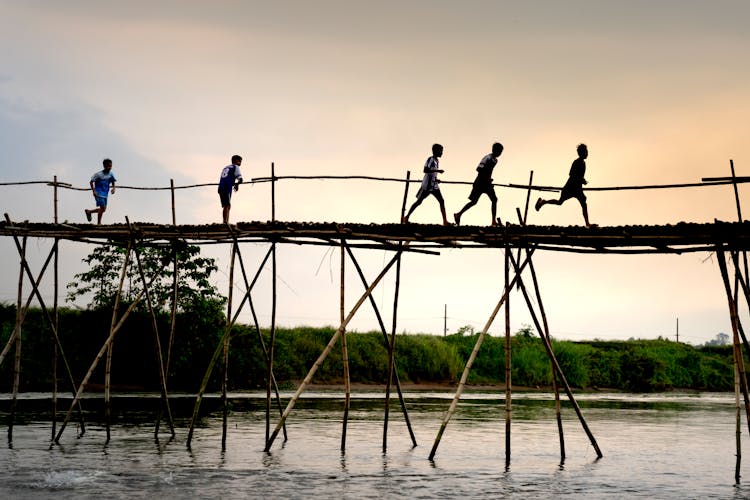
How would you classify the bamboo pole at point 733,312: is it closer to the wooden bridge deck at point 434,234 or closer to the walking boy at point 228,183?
the wooden bridge deck at point 434,234

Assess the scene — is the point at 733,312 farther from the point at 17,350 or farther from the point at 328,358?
the point at 328,358

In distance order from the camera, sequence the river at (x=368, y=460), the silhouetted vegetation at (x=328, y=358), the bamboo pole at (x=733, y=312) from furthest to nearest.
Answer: the silhouetted vegetation at (x=328, y=358), the bamboo pole at (x=733, y=312), the river at (x=368, y=460)

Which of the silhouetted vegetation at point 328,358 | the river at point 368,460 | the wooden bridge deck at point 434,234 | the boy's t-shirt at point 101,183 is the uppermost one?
the boy's t-shirt at point 101,183

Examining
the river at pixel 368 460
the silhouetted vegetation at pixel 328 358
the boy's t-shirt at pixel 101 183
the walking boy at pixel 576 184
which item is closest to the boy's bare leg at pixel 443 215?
the walking boy at pixel 576 184

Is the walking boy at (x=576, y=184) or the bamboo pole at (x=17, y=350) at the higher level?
the walking boy at (x=576, y=184)

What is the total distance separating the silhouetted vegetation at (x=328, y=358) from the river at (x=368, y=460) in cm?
679

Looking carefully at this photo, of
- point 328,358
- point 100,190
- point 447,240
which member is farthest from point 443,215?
point 328,358

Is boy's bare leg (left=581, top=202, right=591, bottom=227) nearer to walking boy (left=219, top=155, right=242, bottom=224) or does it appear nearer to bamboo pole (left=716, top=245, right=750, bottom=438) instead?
bamboo pole (left=716, top=245, right=750, bottom=438)

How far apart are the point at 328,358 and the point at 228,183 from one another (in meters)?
22.7

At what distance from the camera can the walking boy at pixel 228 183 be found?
18.8m

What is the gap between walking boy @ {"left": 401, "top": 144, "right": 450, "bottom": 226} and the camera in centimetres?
1705

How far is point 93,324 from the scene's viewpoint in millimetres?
34906

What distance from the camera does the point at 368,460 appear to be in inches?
675

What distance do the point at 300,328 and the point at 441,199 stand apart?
2617 cm
